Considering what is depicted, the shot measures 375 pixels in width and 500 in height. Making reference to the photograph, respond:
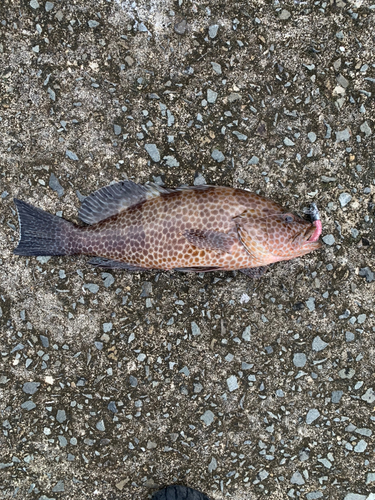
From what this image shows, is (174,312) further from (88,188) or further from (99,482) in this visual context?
(99,482)

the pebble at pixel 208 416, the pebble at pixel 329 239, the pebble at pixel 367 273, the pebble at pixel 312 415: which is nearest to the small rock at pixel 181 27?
the pebble at pixel 329 239

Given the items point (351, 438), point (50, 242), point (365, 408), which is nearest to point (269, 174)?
point (50, 242)

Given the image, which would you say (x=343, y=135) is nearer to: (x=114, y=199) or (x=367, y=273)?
(x=367, y=273)

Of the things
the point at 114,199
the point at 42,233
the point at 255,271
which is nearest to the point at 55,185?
the point at 42,233

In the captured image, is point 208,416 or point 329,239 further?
point 208,416

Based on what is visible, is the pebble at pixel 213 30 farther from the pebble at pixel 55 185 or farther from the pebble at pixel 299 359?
the pebble at pixel 299 359

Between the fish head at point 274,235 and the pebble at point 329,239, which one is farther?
the pebble at point 329,239

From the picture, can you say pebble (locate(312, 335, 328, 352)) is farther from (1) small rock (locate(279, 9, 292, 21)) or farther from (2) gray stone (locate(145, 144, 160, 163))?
(1) small rock (locate(279, 9, 292, 21))

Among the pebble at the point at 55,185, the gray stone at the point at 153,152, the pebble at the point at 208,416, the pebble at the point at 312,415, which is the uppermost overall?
the gray stone at the point at 153,152
